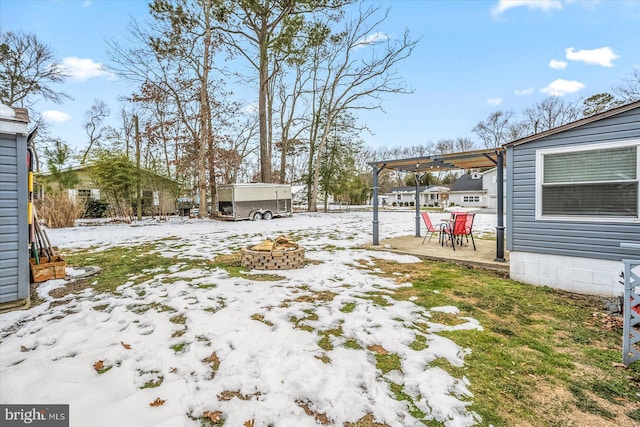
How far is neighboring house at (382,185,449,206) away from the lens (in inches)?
1357

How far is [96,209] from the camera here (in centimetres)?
1664

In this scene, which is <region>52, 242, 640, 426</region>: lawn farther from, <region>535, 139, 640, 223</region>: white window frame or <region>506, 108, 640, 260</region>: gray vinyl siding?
<region>535, 139, 640, 223</region>: white window frame

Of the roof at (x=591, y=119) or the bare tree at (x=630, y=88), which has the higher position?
the bare tree at (x=630, y=88)

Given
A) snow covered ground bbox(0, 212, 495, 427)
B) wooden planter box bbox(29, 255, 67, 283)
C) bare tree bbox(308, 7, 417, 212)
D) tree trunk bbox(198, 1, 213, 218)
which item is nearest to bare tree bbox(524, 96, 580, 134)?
bare tree bbox(308, 7, 417, 212)

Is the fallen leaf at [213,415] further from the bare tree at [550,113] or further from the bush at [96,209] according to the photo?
the bare tree at [550,113]

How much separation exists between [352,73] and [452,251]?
52.7 ft

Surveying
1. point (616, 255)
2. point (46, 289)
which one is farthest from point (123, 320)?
point (616, 255)

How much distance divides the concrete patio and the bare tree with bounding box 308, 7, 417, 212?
12.2 metres

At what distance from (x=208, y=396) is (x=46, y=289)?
11.8 ft

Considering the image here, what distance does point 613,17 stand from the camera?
A: 1277 centimetres

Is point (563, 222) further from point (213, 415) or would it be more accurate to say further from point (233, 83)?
point (233, 83)

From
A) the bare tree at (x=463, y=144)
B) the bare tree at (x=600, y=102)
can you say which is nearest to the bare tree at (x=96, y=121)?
the bare tree at (x=600, y=102)

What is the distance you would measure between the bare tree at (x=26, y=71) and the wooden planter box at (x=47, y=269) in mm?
17385

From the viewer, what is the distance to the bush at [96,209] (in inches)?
649
